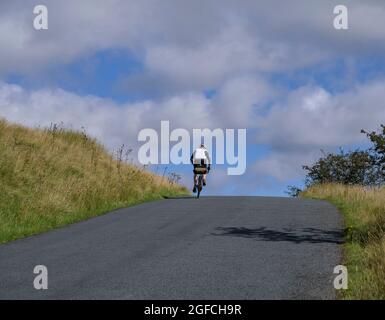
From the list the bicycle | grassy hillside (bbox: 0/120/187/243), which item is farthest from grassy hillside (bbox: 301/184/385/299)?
grassy hillside (bbox: 0/120/187/243)

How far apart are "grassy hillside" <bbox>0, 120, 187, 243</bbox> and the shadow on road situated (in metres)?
4.59

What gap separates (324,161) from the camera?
53.3 meters

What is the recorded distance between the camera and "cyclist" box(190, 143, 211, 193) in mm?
22484

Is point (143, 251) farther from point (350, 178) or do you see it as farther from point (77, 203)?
point (350, 178)

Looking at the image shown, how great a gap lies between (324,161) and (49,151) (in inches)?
1385

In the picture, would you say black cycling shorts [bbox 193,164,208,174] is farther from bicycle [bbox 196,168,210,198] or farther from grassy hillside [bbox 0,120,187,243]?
grassy hillside [bbox 0,120,187,243]

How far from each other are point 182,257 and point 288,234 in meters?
3.36

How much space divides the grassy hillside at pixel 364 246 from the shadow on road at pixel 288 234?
332 millimetres

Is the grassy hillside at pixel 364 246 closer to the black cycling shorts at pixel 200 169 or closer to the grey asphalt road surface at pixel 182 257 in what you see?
the grey asphalt road surface at pixel 182 257

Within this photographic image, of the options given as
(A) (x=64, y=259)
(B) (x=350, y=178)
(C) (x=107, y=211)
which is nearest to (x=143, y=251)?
(A) (x=64, y=259)

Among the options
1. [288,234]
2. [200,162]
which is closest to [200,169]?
[200,162]

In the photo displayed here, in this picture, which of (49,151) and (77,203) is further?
(49,151)

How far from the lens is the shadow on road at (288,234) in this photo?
37.8 ft

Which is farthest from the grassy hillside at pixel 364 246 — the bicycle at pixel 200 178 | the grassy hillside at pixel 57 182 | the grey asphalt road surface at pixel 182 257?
the grassy hillside at pixel 57 182
